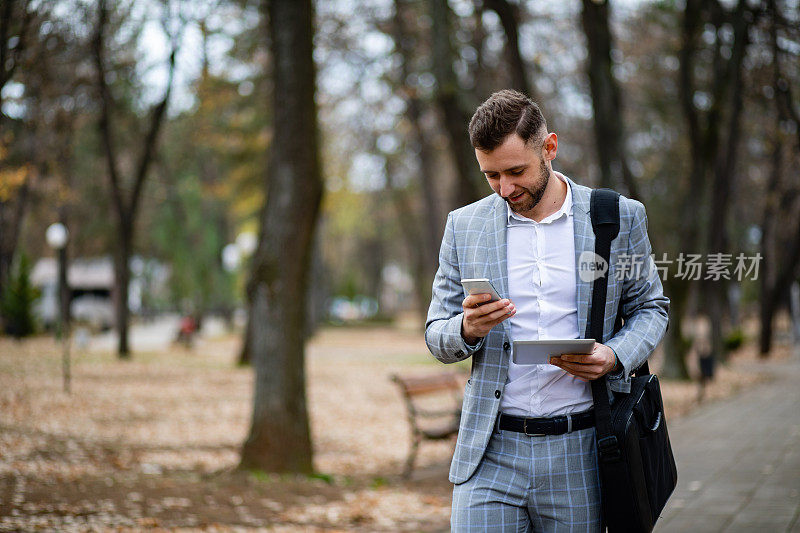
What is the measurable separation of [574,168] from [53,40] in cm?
1907

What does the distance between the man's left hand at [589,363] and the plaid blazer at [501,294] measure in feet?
0.31

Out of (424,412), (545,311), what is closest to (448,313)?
(545,311)

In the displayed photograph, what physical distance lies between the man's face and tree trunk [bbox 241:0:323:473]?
5.66m

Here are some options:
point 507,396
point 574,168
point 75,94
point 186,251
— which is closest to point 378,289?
point 186,251

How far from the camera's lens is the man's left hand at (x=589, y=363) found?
256 centimetres

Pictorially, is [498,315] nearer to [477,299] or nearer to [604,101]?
[477,299]

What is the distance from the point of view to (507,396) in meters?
2.78

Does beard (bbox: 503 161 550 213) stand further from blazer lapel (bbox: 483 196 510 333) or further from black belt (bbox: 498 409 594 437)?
black belt (bbox: 498 409 594 437)

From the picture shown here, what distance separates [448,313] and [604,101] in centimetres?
1128

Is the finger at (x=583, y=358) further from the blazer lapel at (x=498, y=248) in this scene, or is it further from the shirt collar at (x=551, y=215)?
the shirt collar at (x=551, y=215)

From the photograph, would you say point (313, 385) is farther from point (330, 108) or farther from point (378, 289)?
point (378, 289)

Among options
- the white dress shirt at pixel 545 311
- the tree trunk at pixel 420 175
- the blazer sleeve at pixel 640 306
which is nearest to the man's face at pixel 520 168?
the white dress shirt at pixel 545 311

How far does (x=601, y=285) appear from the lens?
2.73 m

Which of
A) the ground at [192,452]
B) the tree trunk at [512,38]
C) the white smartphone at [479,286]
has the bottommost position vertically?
the ground at [192,452]
